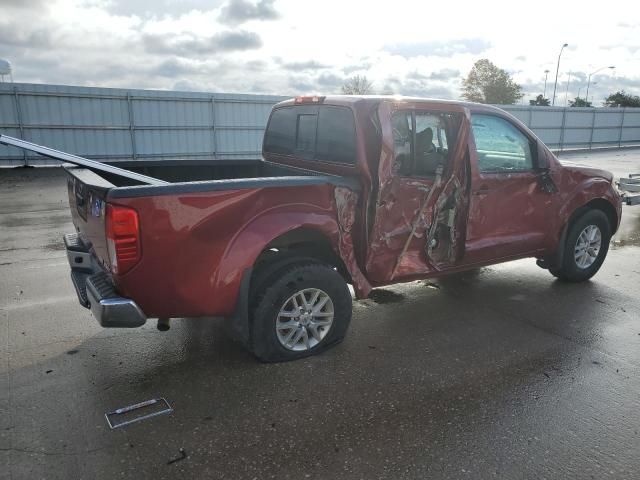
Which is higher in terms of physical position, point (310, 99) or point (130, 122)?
point (310, 99)


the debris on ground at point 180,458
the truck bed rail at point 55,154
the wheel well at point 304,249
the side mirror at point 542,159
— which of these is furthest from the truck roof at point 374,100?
the debris on ground at point 180,458

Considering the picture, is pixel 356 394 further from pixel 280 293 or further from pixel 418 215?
pixel 418 215

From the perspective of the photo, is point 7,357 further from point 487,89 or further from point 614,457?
point 487,89

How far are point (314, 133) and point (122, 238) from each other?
2025 mm

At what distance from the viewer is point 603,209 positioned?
18.4ft

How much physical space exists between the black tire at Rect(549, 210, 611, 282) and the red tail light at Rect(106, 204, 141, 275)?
14.3ft

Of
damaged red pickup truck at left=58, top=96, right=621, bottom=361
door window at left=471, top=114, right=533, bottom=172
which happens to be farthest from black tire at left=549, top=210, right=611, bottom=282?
door window at left=471, top=114, right=533, bottom=172

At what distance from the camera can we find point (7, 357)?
3.71 metres

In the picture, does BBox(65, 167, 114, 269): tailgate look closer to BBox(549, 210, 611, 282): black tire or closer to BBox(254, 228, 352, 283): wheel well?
BBox(254, 228, 352, 283): wheel well

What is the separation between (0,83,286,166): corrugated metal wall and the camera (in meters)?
15.5

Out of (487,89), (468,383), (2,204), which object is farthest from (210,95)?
(487,89)

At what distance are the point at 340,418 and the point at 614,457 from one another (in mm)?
1466

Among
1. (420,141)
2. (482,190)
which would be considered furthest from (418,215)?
(482,190)

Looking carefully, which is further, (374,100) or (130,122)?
(130,122)
